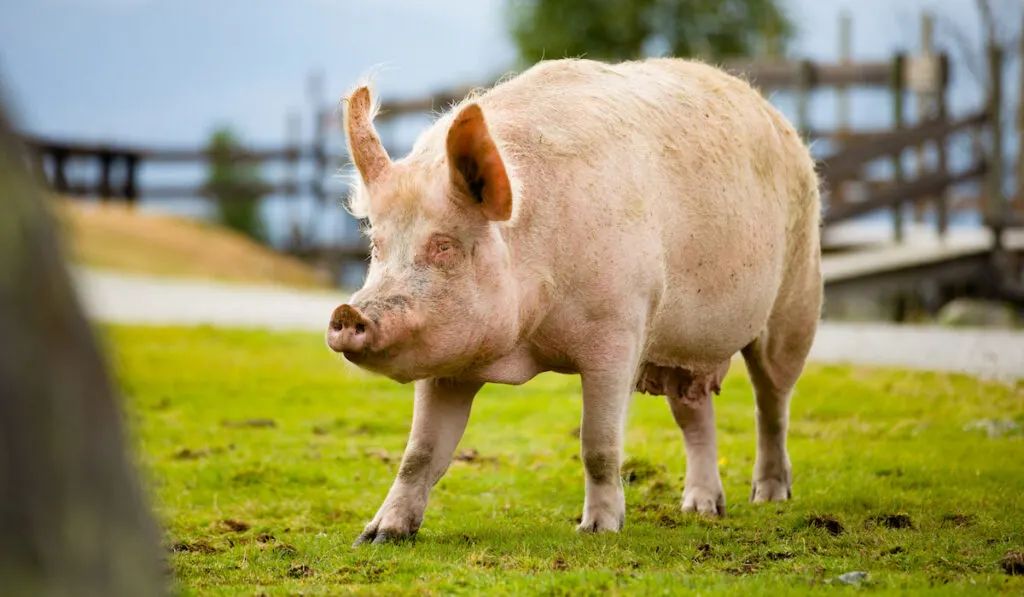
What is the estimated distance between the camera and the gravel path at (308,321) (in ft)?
40.1

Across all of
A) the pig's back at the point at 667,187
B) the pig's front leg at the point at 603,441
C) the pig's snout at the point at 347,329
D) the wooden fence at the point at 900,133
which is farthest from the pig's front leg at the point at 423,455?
the wooden fence at the point at 900,133

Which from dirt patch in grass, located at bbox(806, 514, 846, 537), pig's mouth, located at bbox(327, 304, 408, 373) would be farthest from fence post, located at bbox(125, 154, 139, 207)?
pig's mouth, located at bbox(327, 304, 408, 373)

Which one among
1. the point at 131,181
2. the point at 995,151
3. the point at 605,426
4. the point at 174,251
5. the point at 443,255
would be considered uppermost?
the point at 443,255

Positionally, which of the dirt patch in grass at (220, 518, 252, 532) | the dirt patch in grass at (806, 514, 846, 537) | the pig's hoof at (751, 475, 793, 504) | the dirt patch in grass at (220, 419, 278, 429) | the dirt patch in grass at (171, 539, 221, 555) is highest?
the dirt patch in grass at (171, 539, 221, 555)

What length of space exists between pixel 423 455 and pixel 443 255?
1.05 meters

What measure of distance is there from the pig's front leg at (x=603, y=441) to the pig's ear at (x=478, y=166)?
92 centimetres

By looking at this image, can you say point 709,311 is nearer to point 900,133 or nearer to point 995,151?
point 900,133

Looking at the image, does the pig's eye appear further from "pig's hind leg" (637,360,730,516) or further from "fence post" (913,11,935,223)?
"fence post" (913,11,935,223)

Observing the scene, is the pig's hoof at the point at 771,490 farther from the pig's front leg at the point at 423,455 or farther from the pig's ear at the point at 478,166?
the pig's ear at the point at 478,166

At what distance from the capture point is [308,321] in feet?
59.3

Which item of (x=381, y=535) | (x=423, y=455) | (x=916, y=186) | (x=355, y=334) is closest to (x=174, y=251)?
(x=916, y=186)

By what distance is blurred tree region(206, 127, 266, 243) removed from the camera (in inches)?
1465

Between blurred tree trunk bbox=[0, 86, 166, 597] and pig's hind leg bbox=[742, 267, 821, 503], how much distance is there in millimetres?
5101

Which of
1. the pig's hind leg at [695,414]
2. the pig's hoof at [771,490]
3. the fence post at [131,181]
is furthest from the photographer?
the fence post at [131,181]
